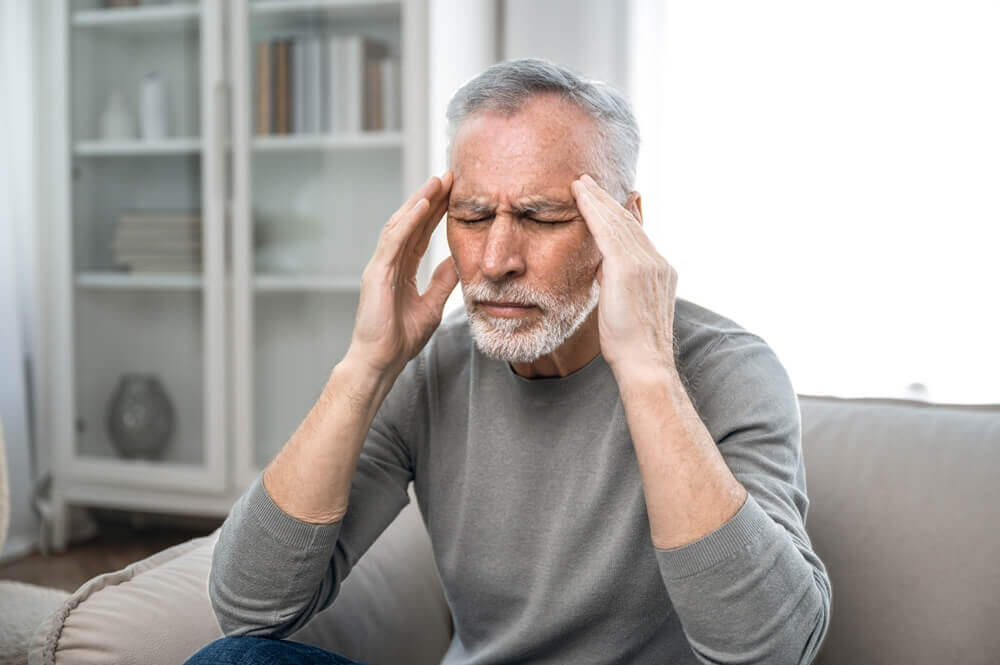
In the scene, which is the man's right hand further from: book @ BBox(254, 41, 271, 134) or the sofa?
book @ BBox(254, 41, 271, 134)

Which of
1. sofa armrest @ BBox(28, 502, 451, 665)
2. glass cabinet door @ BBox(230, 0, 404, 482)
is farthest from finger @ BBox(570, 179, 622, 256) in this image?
glass cabinet door @ BBox(230, 0, 404, 482)

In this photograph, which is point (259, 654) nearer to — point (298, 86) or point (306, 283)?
point (306, 283)

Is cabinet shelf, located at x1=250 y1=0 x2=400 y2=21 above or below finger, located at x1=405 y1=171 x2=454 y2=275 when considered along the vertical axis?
above

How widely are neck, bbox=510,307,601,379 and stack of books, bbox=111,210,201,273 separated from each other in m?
1.81

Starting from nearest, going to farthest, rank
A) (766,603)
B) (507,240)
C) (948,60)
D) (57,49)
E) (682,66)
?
(766,603), (507,240), (948,60), (682,66), (57,49)

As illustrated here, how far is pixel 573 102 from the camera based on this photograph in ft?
3.77

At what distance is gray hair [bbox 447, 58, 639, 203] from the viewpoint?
1.15m

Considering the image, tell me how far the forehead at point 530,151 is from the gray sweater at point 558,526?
0.24 meters

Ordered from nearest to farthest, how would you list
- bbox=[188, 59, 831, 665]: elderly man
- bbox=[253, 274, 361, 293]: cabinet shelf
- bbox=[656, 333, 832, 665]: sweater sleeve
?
bbox=[656, 333, 832, 665]: sweater sleeve
bbox=[188, 59, 831, 665]: elderly man
bbox=[253, 274, 361, 293]: cabinet shelf

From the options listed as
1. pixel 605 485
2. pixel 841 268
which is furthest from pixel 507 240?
pixel 841 268

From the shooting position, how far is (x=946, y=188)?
89.0 inches

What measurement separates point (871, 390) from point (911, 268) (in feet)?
1.04

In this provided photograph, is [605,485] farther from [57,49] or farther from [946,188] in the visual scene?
[57,49]

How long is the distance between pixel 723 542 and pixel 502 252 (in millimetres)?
416
